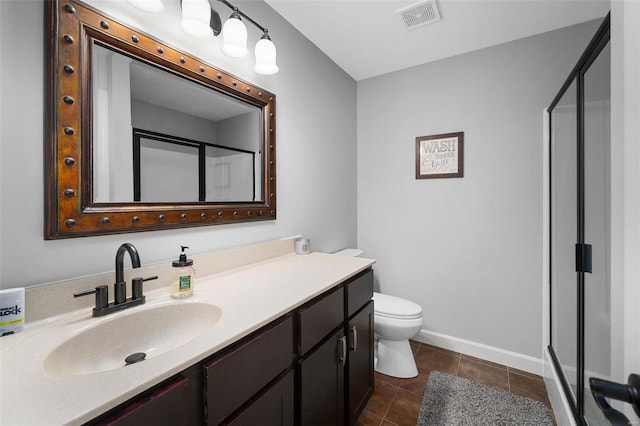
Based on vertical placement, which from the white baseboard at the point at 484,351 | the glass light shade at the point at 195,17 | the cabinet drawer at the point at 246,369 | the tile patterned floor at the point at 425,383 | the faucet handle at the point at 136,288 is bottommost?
the tile patterned floor at the point at 425,383

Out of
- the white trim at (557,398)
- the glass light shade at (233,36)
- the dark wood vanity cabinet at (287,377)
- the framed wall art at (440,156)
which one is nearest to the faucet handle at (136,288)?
the dark wood vanity cabinet at (287,377)

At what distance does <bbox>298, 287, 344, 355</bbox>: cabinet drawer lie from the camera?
1.06m

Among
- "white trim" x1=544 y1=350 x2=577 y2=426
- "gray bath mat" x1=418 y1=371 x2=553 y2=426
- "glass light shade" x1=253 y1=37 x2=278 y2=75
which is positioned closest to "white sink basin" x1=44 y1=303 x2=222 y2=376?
"glass light shade" x1=253 y1=37 x2=278 y2=75

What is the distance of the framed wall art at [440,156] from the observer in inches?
89.6

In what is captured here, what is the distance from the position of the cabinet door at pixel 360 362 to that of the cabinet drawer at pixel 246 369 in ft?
1.77

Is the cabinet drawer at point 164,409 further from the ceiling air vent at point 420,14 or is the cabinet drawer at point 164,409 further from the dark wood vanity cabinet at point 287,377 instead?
the ceiling air vent at point 420,14

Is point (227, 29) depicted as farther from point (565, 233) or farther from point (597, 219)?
point (565, 233)

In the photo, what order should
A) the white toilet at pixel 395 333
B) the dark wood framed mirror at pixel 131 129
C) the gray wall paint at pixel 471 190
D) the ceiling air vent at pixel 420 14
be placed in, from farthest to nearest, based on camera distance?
the gray wall paint at pixel 471 190 < the white toilet at pixel 395 333 < the ceiling air vent at pixel 420 14 < the dark wood framed mirror at pixel 131 129

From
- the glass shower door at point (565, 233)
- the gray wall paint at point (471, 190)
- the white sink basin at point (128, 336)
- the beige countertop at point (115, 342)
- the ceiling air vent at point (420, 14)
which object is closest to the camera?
the beige countertop at point (115, 342)

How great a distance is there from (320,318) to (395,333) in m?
0.94

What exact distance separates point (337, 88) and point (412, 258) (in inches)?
64.7

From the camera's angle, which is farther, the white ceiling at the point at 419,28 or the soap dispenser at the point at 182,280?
the white ceiling at the point at 419,28

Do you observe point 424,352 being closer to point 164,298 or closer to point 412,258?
point 412,258

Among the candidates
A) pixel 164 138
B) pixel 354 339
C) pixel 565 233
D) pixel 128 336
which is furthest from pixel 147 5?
pixel 565 233
